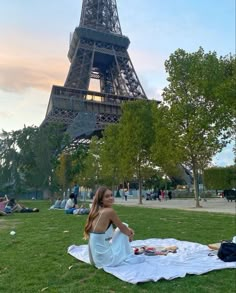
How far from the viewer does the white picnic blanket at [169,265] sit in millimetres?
5047

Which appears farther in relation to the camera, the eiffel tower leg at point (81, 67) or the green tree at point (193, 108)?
the eiffel tower leg at point (81, 67)

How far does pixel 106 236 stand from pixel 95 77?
6806 cm

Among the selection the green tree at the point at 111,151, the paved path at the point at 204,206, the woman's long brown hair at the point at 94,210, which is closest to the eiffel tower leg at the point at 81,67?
the green tree at the point at 111,151

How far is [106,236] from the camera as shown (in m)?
5.78

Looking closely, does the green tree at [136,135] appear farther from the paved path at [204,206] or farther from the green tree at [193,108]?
the green tree at [193,108]

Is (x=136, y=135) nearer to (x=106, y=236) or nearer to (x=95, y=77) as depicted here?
(x=106, y=236)

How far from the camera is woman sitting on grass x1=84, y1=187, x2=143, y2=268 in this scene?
5.69 m

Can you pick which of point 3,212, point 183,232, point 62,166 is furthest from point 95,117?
point 183,232

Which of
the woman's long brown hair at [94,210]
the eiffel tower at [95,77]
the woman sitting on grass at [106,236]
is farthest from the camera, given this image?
the eiffel tower at [95,77]

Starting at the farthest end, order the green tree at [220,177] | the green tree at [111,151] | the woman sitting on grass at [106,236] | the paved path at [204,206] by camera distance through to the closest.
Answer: the green tree at [220,177]
the green tree at [111,151]
the paved path at [204,206]
the woman sitting on grass at [106,236]

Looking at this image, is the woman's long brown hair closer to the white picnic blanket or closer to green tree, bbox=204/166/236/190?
the white picnic blanket

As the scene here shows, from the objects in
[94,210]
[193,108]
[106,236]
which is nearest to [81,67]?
[193,108]

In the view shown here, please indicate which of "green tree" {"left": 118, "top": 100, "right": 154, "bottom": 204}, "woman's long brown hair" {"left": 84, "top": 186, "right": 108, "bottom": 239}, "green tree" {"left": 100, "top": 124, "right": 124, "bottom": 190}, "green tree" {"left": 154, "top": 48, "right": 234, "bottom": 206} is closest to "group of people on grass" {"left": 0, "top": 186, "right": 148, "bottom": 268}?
"woman's long brown hair" {"left": 84, "top": 186, "right": 108, "bottom": 239}

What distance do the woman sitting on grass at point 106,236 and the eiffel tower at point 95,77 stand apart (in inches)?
1695
